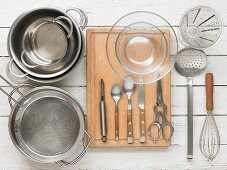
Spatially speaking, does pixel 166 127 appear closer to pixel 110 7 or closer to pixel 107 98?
pixel 107 98

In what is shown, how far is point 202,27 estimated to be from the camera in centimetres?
104

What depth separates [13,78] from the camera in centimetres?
105

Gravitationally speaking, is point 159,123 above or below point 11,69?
below

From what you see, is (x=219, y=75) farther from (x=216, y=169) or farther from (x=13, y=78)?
(x=13, y=78)

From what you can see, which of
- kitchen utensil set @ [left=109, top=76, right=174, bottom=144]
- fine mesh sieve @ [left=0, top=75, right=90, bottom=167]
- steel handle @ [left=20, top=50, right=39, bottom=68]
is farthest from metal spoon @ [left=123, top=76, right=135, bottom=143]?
steel handle @ [left=20, top=50, right=39, bottom=68]

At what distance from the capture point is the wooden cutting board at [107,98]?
3.43 feet

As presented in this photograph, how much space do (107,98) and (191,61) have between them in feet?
0.70

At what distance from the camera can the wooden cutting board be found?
3.43 ft

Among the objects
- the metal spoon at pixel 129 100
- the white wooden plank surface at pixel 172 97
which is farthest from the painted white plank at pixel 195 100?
the metal spoon at pixel 129 100

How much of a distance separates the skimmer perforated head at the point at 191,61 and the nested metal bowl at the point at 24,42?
244 mm

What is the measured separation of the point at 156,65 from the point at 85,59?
17cm

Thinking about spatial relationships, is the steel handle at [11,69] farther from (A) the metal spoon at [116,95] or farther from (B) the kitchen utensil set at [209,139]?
(B) the kitchen utensil set at [209,139]

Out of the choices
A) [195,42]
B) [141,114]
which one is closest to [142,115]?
[141,114]

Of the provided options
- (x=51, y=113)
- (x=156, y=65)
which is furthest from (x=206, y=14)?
(x=51, y=113)
